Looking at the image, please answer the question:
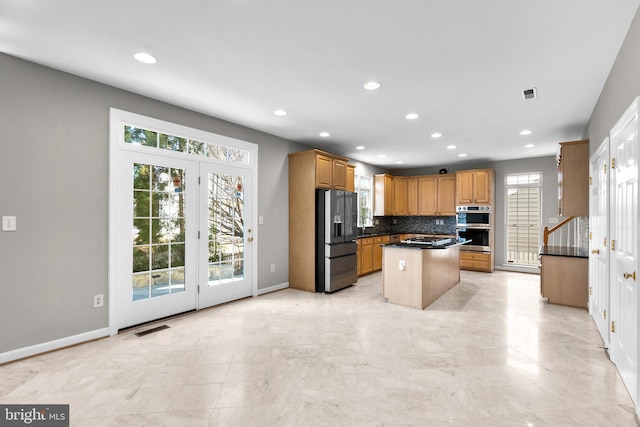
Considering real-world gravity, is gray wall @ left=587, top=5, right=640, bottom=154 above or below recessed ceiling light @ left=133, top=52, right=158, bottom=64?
below

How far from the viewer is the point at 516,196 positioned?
713 centimetres

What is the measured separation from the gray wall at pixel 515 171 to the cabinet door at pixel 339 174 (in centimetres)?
369

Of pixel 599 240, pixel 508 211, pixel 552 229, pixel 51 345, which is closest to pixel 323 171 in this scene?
pixel 599 240

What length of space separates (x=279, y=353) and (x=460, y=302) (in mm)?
2996

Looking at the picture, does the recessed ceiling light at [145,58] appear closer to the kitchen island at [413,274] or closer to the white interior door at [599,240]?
the kitchen island at [413,274]

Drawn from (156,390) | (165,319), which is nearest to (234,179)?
(165,319)

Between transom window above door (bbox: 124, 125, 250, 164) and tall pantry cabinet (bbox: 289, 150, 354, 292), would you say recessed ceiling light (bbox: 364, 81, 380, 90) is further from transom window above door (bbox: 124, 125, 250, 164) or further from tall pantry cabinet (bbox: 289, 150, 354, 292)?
transom window above door (bbox: 124, 125, 250, 164)

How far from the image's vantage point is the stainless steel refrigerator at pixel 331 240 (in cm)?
511

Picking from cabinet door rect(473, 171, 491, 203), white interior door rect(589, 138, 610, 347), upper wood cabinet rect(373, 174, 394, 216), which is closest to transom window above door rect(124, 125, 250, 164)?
upper wood cabinet rect(373, 174, 394, 216)

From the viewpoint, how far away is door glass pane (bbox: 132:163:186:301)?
352 cm

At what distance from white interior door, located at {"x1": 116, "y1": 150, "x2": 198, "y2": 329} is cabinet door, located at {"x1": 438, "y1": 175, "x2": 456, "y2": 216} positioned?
602 cm

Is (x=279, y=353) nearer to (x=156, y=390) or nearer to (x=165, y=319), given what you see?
(x=156, y=390)

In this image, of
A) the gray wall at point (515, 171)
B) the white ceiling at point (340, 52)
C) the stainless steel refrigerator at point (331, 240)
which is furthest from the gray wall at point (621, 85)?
the gray wall at point (515, 171)

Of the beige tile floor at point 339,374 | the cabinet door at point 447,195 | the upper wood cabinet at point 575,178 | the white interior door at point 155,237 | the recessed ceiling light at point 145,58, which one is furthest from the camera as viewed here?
the cabinet door at point 447,195
